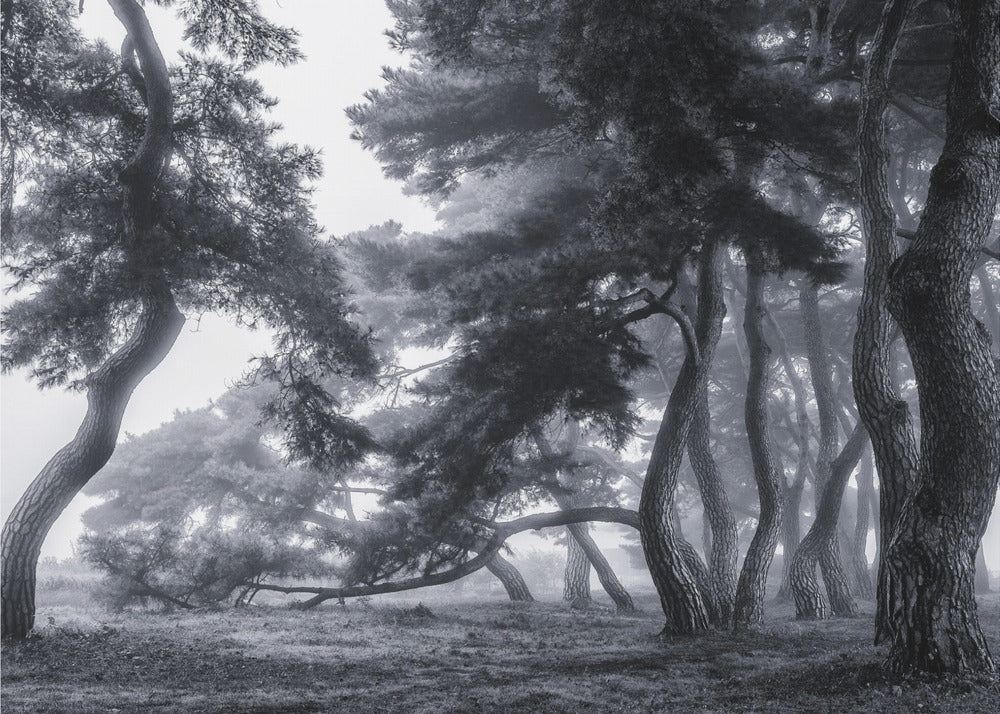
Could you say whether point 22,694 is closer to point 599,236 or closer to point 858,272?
point 599,236

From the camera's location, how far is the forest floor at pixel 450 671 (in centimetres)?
495

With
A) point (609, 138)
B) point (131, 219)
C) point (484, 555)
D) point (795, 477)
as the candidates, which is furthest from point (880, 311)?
point (795, 477)

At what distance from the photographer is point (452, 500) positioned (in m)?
9.37

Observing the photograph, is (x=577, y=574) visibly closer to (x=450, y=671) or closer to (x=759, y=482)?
(x=759, y=482)

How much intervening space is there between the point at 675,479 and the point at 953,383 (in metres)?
4.34

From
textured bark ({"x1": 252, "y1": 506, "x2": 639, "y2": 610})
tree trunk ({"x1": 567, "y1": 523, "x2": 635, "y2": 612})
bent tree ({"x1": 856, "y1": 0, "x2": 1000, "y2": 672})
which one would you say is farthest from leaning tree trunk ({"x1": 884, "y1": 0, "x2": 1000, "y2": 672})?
tree trunk ({"x1": 567, "y1": 523, "x2": 635, "y2": 612})

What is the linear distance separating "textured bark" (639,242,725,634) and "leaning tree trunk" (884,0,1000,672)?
3449 mm

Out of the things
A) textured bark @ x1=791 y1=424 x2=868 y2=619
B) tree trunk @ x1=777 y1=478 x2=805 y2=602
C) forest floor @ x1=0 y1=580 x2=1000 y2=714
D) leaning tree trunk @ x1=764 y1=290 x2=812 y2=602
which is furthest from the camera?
tree trunk @ x1=777 y1=478 x2=805 y2=602

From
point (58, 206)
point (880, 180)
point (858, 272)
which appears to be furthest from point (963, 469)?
point (858, 272)

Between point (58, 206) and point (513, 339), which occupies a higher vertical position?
point (58, 206)

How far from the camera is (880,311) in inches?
283

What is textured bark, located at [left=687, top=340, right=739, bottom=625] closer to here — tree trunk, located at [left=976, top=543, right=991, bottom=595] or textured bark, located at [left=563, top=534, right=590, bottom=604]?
textured bark, located at [left=563, top=534, right=590, bottom=604]

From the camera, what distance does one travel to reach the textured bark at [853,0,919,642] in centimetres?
682

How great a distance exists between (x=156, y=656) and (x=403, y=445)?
3659mm
